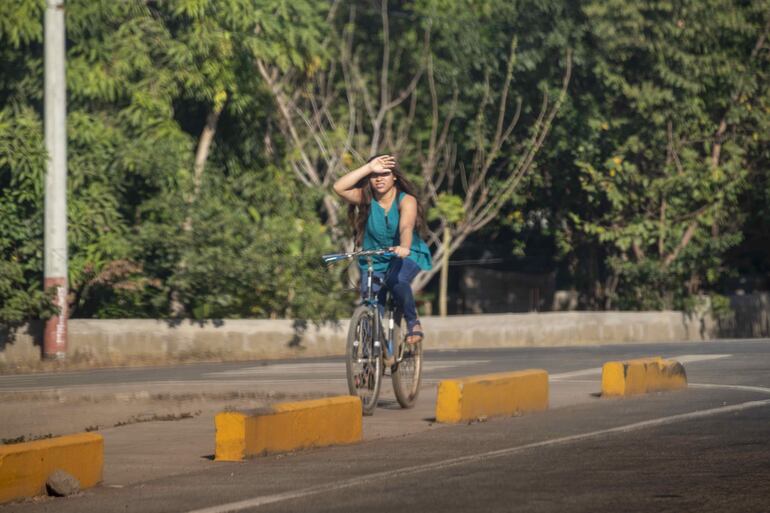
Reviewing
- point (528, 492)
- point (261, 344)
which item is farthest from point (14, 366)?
point (528, 492)

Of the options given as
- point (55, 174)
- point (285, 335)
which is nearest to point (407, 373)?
point (55, 174)

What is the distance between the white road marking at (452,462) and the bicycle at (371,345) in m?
2.13

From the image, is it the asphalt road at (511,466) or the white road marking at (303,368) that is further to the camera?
the white road marking at (303,368)

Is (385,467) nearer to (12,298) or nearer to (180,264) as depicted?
(12,298)

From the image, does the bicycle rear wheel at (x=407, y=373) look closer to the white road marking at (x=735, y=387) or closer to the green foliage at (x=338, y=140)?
the white road marking at (x=735, y=387)

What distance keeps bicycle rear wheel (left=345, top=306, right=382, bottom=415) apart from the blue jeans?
0.85 feet

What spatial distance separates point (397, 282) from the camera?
1168cm

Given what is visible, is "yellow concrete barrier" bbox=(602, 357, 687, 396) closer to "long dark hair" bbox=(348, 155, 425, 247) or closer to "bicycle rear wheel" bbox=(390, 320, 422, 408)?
"bicycle rear wheel" bbox=(390, 320, 422, 408)

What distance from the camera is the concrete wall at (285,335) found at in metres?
18.7

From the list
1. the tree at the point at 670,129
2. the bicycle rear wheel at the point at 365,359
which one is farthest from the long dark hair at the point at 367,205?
the tree at the point at 670,129

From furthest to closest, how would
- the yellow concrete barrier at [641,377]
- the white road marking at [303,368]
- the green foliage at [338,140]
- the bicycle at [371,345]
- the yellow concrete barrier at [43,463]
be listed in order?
the green foliage at [338,140]
the white road marking at [303,368]
the yellow concrete barrier at [641,377]
the bicycle at [371,345]
the yellow concrete barrier at [43,463]

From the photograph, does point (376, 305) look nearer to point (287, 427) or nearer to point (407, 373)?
point (407, 373)

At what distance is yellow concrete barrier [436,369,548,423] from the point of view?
428 inches

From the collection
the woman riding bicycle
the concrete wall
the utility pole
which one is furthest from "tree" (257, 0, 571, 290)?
the woman riding bicycle
